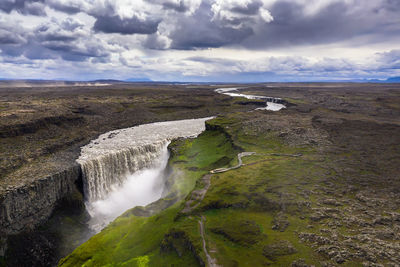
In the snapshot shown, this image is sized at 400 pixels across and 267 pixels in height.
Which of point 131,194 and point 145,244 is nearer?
point 145,244

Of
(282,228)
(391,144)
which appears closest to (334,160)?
(391,144)

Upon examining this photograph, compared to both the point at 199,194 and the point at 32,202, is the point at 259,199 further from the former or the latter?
the point at 32,202

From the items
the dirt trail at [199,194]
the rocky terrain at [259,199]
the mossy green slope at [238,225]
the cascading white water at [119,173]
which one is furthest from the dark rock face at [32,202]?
the dirt trail at [199,194]

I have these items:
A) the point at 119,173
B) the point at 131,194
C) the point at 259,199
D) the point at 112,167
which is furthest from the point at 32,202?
the point at 259,199

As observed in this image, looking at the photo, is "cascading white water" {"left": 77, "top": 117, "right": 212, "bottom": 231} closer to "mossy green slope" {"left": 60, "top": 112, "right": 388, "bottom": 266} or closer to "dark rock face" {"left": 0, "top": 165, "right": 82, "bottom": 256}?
"dark rock face" {"left": 0, "top": 165, "right": 82, "bottom": 256}

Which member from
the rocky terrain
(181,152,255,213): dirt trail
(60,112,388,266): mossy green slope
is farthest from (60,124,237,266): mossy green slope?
(181,152,255,213): dirt trail

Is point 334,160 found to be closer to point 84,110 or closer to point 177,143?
point 177,143
